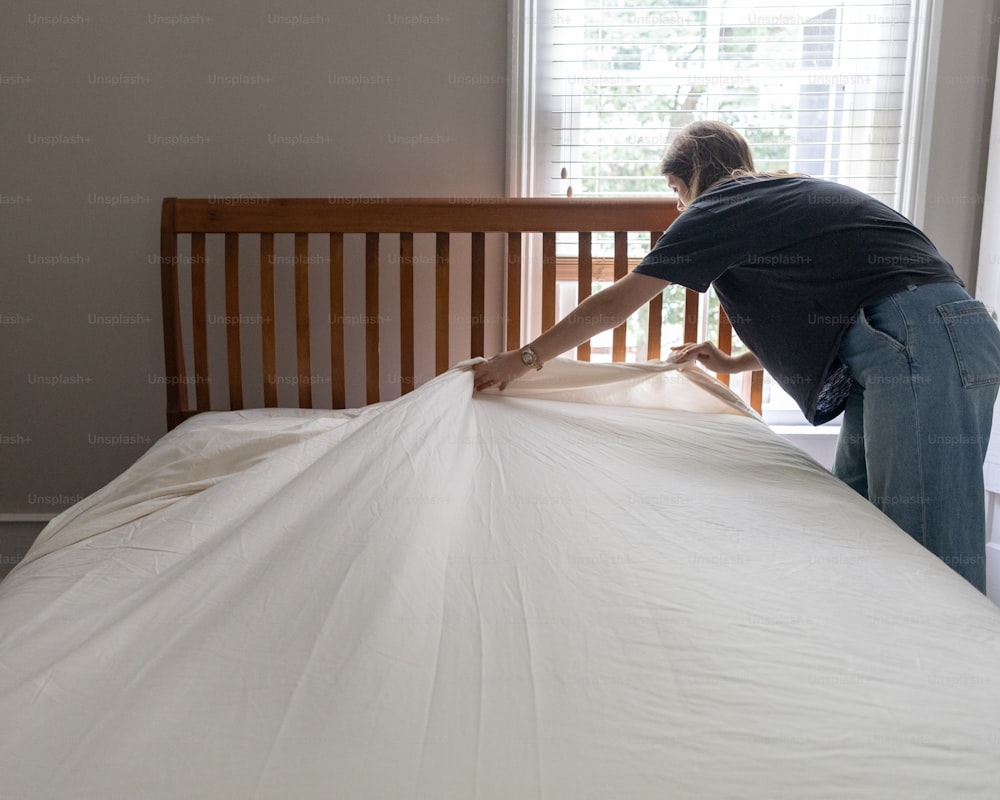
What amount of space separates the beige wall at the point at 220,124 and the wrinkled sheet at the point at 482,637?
1.05 m

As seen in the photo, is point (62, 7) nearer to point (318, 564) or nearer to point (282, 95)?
point (282, 95)

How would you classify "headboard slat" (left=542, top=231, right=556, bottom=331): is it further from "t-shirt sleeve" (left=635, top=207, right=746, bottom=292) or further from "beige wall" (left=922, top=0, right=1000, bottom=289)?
"beige wall" (left=922, top=0, right=1000, bottom=289)

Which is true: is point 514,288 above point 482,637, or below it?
above

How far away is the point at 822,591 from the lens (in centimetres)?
101

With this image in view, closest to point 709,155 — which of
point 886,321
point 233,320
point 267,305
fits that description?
point 886,321

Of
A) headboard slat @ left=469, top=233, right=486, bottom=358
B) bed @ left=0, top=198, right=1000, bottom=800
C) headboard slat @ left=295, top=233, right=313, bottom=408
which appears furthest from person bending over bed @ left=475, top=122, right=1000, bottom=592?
headboard slat @ left=295, top=233, right=313, bottom=408

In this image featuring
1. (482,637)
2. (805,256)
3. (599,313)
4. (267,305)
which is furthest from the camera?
(267,305)

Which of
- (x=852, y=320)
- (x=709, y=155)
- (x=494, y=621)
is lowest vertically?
(x=494, y=621)

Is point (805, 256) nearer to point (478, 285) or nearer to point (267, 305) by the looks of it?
point (478, 285)

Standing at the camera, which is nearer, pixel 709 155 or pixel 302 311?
pixel 709 155

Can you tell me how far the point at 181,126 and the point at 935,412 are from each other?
1.92 m

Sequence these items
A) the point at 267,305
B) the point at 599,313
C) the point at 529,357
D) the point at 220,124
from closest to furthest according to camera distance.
Result: the point at 599,313, the point at 529,357, the point at 267,305, the point at 220,124

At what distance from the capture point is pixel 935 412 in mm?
1448

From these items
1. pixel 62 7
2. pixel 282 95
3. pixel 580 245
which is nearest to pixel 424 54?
pixel 282 95
